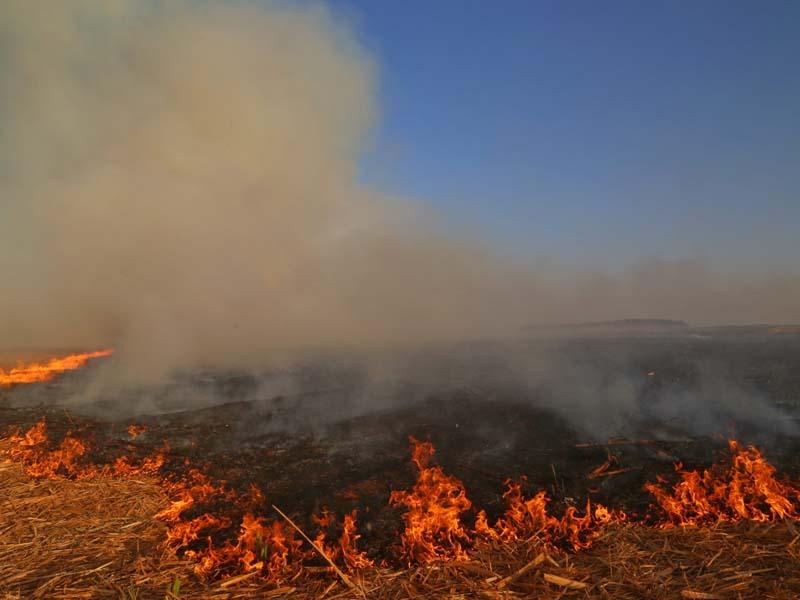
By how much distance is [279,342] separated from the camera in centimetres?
3906

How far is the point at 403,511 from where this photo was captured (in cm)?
644

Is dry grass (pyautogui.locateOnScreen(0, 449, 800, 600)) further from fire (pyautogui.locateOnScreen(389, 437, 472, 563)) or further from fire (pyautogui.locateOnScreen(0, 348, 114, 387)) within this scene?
fire (pyautogui.locateOnScreen(0, 348, 114, 387))

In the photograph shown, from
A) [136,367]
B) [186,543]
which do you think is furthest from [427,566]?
[136,367]

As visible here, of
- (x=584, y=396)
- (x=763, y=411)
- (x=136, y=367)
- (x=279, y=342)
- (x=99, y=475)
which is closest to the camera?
(x=99, y=475)

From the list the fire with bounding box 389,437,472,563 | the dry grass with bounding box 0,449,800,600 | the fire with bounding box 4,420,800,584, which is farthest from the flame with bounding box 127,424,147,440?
the fire with bounding box 389,437,472,563

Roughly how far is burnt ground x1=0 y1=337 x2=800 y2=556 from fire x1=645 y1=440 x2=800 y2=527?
16.3 inches

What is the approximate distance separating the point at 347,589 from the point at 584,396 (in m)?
10.9

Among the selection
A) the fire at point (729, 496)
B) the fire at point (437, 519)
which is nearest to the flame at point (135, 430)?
the fire at point (437, 519)

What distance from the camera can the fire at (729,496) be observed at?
5.63m

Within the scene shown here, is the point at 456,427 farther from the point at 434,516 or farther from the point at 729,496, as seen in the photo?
the point at 729,496

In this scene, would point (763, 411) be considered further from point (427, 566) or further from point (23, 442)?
point (23, 442)

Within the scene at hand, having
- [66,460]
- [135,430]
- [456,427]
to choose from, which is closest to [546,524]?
[456,427]

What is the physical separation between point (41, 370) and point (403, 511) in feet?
73.0

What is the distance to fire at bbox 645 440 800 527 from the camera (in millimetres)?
5633
